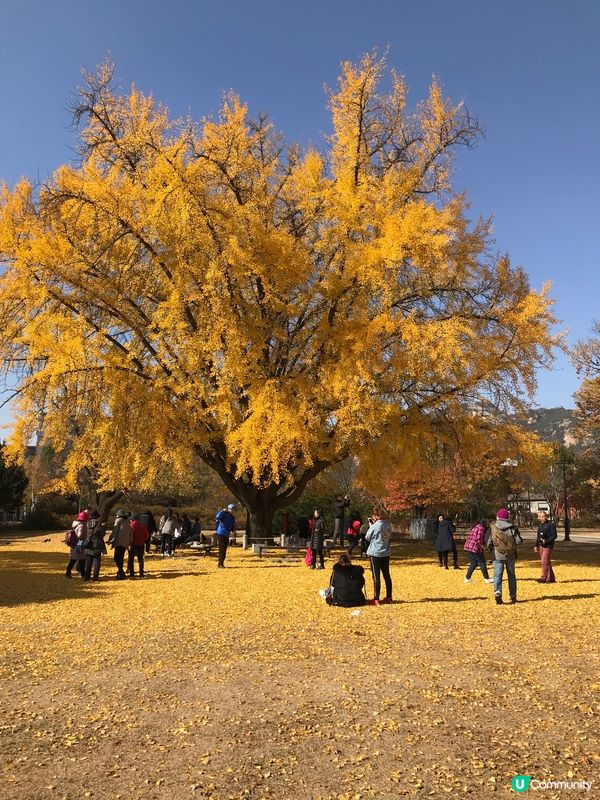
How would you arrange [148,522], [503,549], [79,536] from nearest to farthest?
[503,549]
[79,536]
[148,522]

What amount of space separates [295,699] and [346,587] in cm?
465

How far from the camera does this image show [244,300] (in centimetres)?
1856

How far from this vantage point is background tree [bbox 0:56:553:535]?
15.9 meters

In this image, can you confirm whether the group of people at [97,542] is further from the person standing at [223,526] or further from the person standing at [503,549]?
the person standing at [503,549]

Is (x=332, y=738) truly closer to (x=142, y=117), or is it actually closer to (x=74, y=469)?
(x=74, y=469)

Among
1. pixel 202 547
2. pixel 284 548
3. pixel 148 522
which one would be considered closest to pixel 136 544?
pixel 148 522

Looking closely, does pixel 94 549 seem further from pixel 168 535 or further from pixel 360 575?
pixel 168 535

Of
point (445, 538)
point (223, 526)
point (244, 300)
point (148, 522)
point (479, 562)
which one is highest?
point (244, 300)

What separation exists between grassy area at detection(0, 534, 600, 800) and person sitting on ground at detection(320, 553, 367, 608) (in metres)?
0.28

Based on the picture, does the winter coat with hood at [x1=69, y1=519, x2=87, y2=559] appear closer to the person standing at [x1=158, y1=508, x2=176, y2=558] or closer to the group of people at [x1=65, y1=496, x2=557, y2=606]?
the group of people at [x1=65, y1=496, x2=557, y2=606]

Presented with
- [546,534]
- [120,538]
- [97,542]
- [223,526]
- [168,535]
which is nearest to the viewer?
[546,534]

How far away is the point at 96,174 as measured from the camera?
1694 cm

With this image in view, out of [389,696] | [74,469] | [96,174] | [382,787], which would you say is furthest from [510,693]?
[96,174]

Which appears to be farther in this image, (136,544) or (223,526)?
(223,526)
